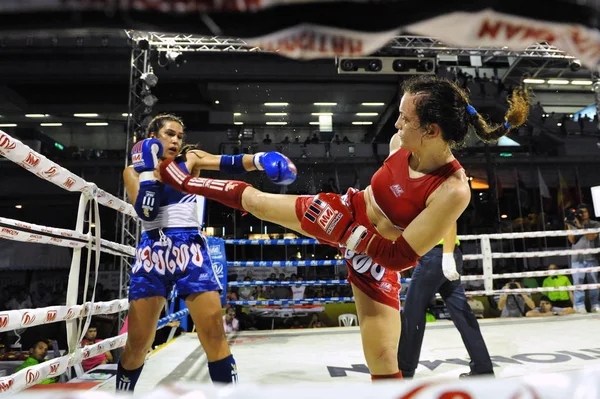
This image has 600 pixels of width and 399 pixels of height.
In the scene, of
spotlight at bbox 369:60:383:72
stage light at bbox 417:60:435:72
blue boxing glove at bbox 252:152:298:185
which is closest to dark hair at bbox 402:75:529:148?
blue boxing glove at bbox 252:152:298:185

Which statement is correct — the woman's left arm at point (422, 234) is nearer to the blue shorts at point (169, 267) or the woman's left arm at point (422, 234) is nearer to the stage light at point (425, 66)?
the blue shorts at point (169, 267)

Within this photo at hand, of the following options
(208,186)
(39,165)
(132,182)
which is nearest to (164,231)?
(132,182)

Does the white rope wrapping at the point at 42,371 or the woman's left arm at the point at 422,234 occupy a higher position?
the woman's left arm at the point at 422,234

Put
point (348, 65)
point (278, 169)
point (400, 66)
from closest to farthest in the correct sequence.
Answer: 1. point (278, 169)
2. point (348, 65)
3. point (400, 66)

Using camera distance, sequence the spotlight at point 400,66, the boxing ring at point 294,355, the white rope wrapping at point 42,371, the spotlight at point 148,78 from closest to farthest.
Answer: the boxing ring at point 294,355 < the white rope wrapping at point 42,371 < the spotlight at point 148,78 < the spotlight at point 400,66

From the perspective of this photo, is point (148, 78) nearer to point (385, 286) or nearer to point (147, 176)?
point (147, 176)

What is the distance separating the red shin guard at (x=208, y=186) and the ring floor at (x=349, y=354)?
1.13m

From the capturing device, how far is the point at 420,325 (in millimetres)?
2180

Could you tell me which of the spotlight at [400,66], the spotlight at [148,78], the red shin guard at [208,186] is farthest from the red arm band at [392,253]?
the spotlight at [400,66]

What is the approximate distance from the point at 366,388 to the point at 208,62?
35.8 feet

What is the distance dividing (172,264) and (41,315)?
1.74 ft

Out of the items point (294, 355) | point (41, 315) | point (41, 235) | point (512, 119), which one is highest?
point (512, 119)

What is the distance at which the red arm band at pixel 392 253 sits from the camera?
1217 millimetres

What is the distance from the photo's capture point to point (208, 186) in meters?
Answer: 1.54
